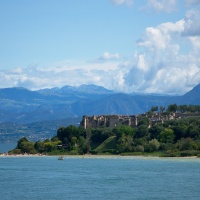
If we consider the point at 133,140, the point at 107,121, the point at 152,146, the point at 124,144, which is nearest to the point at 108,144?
the point at 133,140

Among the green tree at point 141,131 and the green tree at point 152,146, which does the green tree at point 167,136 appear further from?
the green tree at point 141,131

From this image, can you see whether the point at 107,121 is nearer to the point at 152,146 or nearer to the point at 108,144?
the point at 108,144

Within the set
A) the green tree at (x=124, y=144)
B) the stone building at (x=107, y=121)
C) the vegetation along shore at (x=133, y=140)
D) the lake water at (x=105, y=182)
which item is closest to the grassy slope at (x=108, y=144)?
the vegetation along shore at (x=133, y=140)

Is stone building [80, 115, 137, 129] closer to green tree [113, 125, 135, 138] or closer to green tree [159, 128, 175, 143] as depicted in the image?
green tree [113, 125, 135, 138]

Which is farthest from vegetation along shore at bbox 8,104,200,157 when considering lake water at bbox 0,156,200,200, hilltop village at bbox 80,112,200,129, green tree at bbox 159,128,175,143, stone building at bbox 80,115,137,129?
lake water at bbox 0,156,200,200

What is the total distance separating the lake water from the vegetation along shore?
64.3 feet

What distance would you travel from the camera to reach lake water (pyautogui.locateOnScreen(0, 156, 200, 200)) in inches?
2311

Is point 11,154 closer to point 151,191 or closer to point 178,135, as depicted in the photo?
point 178,135

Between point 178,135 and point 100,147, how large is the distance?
1559 centimetres

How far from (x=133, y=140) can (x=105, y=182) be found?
5918 cm

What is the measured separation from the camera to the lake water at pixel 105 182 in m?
58.7

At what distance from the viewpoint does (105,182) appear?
70875 mm

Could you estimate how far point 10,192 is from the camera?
62.4m

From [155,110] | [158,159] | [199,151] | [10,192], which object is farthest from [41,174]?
[155,110]
